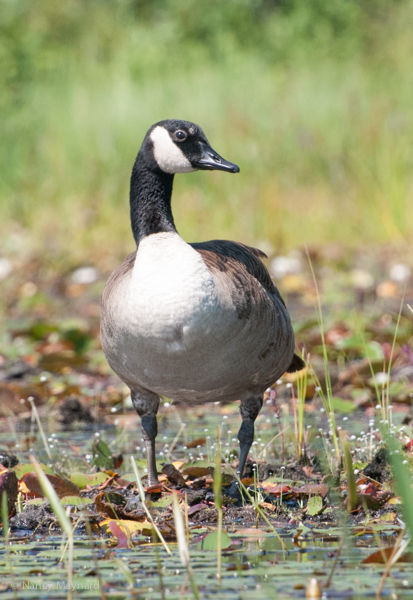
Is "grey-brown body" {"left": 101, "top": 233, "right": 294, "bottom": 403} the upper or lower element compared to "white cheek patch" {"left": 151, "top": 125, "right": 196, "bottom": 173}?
lower

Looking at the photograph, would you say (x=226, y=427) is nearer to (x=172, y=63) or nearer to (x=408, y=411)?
(x=408, y=411)

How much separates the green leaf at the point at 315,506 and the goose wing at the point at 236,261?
0.95m

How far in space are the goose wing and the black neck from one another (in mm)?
210

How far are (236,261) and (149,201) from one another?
48cm

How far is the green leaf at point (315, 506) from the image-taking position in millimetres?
3415

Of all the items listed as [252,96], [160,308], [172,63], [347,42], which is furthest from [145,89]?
[160,308]

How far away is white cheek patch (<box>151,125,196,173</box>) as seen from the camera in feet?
13.0

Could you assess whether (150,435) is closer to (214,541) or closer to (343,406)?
(214,541)

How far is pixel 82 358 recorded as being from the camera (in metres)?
6.73

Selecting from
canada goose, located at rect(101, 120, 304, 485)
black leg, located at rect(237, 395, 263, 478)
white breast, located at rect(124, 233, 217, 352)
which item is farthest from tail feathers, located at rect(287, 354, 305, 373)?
white breast, located at rect(124, 233, 217, 352)

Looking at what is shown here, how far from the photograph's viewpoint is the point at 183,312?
3.36 m

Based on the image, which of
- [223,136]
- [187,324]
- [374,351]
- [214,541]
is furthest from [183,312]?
[223,136]

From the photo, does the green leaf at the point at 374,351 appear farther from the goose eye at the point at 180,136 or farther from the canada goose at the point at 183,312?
the goose eye at the point at 180,136

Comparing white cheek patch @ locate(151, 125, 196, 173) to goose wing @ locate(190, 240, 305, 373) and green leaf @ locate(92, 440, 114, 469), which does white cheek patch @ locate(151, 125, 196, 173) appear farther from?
green leaf @ locate(92, 440, 114, 469)
